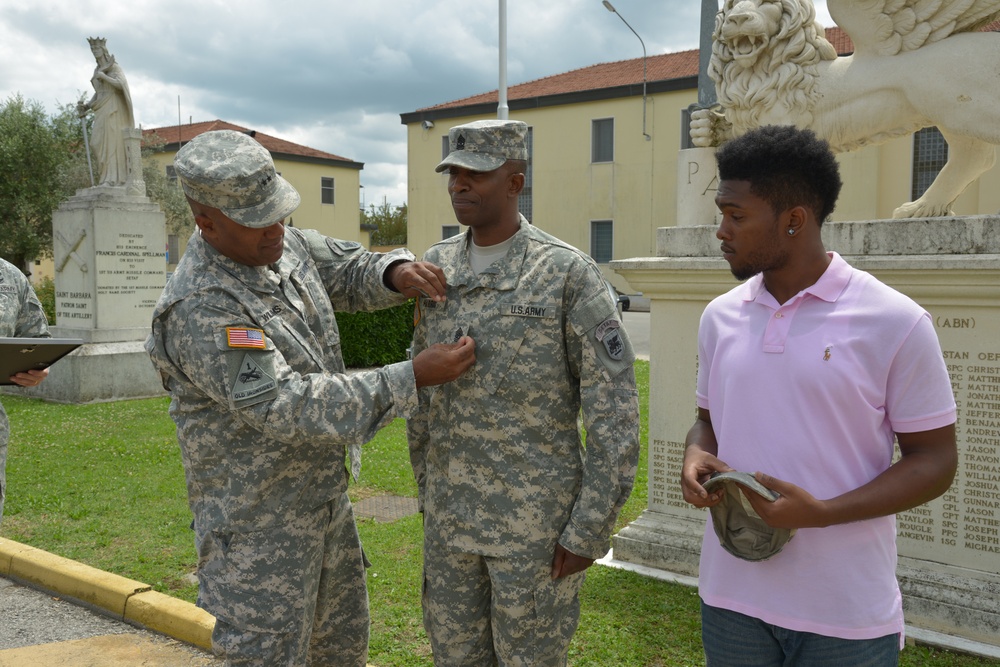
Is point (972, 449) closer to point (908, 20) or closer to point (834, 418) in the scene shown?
point (908, 20)

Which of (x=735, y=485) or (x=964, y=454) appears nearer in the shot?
(x=735, y=485)

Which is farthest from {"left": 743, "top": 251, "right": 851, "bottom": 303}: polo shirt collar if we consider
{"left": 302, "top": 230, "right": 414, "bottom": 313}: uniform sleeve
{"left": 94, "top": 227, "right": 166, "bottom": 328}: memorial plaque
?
{"left": 94, "top": 227, "right": 166, "bottom": 328}: memorial plaque

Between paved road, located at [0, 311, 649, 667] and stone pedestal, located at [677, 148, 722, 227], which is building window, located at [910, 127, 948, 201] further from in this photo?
paved road, located at [0, 311, 649, 667]

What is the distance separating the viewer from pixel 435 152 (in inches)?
1245

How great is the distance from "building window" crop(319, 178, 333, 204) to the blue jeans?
3902cm

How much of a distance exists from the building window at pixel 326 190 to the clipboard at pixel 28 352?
3694 centimetres

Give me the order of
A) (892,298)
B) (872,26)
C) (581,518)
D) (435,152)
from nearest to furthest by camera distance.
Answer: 1. (892,298)
2. (581,518)
3. (872,26)
4. (435,152)

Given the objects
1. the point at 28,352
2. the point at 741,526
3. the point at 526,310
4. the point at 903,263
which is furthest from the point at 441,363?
the point at 903,263

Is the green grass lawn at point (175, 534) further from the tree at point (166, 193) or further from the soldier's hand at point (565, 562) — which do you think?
the tree at point (166, 193)

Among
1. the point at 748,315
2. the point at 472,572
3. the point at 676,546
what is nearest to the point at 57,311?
the point at 676,546

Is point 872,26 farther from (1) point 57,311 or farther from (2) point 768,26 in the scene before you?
(1) point 57,311

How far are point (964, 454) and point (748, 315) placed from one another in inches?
98.7

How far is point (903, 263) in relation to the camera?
3.77 metres

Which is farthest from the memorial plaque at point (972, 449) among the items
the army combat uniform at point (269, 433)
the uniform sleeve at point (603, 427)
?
the army combat uniform at point (269, 433)
